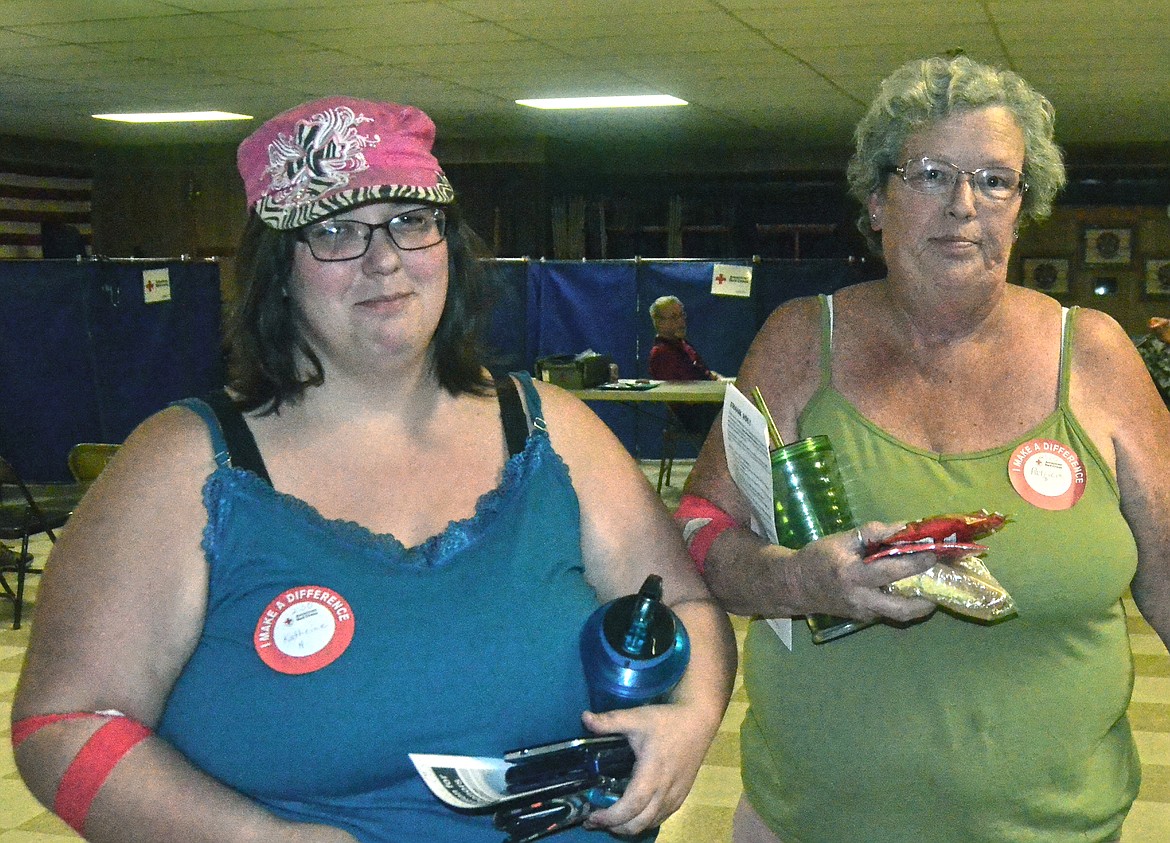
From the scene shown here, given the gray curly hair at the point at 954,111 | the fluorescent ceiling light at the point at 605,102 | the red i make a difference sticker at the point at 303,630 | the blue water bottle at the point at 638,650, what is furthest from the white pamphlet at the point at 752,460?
the fluorescent ceiling light at the point at 605,102

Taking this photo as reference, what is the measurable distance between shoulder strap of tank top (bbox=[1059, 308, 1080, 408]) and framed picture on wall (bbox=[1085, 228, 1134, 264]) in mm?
15559

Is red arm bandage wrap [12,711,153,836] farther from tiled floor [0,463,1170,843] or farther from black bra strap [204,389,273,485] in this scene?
tiled floor [0,463,1170,843]

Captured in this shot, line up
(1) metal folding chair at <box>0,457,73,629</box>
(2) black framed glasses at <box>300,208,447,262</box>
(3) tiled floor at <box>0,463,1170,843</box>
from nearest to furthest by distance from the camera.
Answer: (2) black framed glasses at <box>300,208,447,262</box> < (3) tiled floor at <box>0,463,1170,843</box> < (1) metal folding chair at <box>0,457,73,629</box>

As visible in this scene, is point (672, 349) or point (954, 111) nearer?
point (954, 111)

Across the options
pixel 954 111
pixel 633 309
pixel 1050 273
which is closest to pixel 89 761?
pixel 954 111

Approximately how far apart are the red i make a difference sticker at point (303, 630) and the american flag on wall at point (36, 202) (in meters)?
14.8

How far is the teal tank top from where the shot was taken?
140cm

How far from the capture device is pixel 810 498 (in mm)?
1627

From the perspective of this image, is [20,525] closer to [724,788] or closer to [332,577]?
[724,788]

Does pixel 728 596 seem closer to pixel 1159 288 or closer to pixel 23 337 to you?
pixel 23 337

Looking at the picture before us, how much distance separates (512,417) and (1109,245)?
52.8ft

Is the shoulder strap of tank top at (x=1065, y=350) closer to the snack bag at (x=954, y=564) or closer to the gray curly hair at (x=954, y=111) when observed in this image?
the gray curly hair at (x=954, y=111)

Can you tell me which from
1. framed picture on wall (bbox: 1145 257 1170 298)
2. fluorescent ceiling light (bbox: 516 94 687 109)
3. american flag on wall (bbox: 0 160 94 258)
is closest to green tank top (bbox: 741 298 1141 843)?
fluorescent ceiling light (bbox: 516 94 687 109)

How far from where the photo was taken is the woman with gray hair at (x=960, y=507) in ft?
5.44
